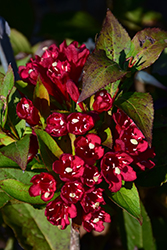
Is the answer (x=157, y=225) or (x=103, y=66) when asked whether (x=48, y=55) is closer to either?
(x=103, y=66)

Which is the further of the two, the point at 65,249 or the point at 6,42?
the point at 65,249

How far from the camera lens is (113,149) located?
593mm

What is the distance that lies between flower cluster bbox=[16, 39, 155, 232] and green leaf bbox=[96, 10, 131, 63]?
53 mm

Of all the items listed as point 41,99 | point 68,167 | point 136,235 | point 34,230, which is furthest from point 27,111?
point 136,235

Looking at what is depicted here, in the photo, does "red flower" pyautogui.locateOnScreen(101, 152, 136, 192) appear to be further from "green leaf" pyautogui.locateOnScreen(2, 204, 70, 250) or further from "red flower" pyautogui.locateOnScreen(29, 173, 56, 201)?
"green leaf" pyautogui.locateOnScreen(2, 204, 70, 250)

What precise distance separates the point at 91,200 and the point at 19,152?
0.60 feet

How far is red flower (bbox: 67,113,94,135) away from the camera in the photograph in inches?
21.6

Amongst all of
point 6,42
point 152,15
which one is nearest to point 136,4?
point 152,15

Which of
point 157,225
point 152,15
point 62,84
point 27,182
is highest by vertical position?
point 62,84

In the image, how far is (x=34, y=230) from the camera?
896 mm

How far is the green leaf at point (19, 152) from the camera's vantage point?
0.50m

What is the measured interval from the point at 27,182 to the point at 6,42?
1.32 ft

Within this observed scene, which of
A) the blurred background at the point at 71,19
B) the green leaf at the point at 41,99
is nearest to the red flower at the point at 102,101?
the green leaf at the point at 41,99

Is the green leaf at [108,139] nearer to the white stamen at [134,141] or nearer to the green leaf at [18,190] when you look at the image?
the white stamen at [134,141]
